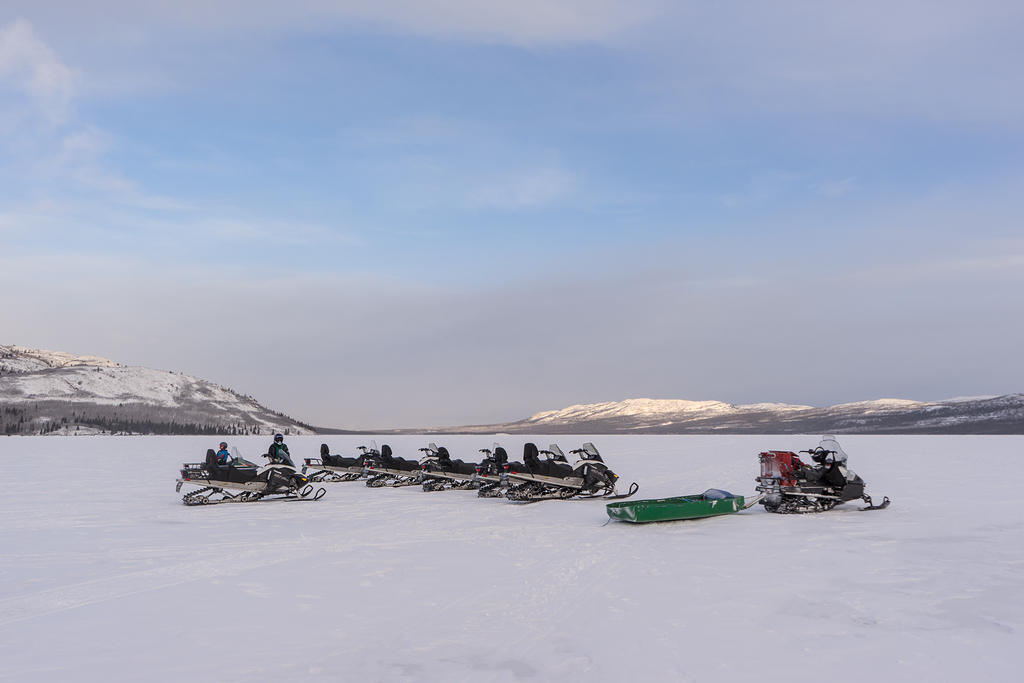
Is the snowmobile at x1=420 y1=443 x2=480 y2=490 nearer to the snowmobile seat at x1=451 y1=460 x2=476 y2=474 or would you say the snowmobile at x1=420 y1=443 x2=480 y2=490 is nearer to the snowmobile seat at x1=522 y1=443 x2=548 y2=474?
the snowmobile seat at x1=451 y1=460 x2=476 y2=474

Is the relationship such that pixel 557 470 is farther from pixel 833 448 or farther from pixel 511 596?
pixel 511 596

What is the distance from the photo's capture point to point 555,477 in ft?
59.0

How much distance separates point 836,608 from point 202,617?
632 cm

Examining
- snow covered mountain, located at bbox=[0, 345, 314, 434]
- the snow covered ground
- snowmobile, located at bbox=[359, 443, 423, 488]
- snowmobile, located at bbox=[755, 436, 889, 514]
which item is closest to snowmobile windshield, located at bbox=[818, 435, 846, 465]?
snowmobile, located at bbox=[755, 436, 889, 514]

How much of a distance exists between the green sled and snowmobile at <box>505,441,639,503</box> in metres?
3.78

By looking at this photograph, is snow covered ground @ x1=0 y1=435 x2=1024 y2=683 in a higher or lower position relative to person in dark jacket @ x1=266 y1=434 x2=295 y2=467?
lower

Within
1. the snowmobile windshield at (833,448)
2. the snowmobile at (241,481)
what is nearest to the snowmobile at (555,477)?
the snowmobile windshield at (833,448)

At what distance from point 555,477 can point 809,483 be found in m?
5.82

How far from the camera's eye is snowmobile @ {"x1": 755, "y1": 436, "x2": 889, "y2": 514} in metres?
14.7

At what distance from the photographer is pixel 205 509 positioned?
16.4 meters

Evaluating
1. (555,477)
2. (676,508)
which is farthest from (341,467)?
(676,508)

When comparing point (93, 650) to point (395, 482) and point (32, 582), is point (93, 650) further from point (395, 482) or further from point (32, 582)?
point (395, 482)

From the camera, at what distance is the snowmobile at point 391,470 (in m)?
23.1

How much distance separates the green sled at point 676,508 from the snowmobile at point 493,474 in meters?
6.09
